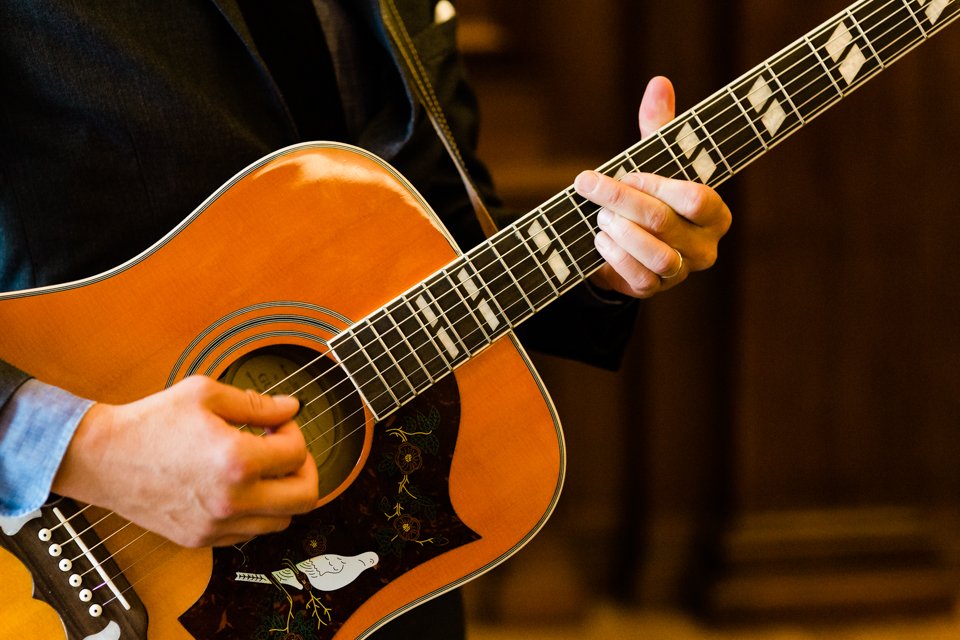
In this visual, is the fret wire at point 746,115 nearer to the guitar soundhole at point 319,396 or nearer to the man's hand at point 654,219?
the man's hand at point 654,219

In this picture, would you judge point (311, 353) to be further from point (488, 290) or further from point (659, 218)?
point (659, 218)

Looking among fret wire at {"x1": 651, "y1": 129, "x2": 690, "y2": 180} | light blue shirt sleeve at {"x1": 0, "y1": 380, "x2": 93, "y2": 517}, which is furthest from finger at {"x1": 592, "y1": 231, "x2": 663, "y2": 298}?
light blue shirt sleeve at {"x1": 0, "y1": 380, "x2": 93, "y2": 517}

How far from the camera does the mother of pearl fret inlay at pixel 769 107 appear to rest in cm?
88

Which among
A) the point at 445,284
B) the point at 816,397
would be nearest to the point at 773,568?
the point at 816,397

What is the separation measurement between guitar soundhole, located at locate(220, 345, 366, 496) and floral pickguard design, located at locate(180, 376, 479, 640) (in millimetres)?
24

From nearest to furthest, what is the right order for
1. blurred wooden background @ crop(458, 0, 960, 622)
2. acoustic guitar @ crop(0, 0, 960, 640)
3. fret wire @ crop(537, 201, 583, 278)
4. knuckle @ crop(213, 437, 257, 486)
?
1. knuckle @ crop(213, 437, 257, 486)
2. acoustic guitar @ crop(0, 0, 960, 640)
3. fret wire @ crop(537, 201, 583, 278)
4. blurred wooden background @ crop(458, 0, 960, 622)

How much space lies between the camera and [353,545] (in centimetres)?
82

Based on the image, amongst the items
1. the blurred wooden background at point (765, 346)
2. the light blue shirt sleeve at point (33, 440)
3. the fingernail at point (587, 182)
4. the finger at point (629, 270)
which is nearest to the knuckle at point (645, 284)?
the finger at point (629, 270)

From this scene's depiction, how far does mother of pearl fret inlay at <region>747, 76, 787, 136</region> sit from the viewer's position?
88 centimetres

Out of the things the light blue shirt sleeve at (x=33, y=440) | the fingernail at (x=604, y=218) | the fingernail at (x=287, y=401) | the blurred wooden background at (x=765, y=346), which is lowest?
the blurred wooden background at (x=765, y=346)

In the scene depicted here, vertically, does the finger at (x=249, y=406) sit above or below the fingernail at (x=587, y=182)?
above

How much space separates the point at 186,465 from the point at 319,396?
0.19 m

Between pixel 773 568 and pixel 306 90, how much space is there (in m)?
1.83

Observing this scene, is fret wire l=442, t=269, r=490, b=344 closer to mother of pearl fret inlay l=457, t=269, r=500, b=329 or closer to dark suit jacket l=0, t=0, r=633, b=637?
mother of pearl fret inlay l=457, t=269, r=500, b=329
